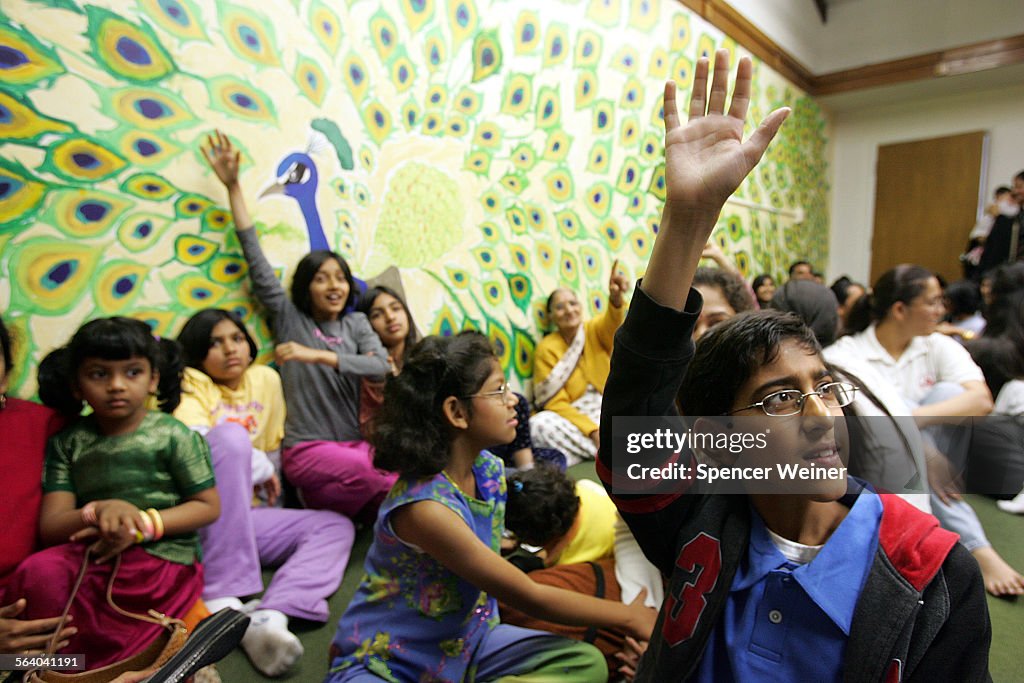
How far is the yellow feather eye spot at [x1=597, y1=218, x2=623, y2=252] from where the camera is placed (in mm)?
3660

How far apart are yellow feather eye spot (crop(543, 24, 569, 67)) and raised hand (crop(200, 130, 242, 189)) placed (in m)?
1.86

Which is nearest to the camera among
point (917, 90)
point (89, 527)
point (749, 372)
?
point (749, 372)

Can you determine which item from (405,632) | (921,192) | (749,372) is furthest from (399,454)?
(921,192)

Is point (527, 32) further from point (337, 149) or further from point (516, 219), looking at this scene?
point (337, 149)

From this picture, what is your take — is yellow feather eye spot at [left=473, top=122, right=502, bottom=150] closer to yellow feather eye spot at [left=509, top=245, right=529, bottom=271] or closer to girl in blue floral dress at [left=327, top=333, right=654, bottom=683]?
yellow feather eye spot at [left=509, top=245, right=529, bottom=271]

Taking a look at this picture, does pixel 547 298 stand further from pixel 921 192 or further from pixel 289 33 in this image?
pixel 921 192

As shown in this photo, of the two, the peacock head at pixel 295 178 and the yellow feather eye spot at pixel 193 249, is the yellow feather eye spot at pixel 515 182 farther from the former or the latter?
the yellow feather eye spot at pixel 193 249

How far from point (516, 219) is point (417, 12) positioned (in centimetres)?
106

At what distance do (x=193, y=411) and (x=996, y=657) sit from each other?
219 cm

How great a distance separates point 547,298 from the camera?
132 inches

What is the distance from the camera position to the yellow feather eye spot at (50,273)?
64.8 inches

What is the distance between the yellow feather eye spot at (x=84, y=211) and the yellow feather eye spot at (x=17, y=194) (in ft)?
0.13

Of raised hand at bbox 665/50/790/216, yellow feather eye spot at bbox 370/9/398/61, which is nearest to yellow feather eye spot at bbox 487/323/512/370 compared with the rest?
yellow feather eye spot at bbox 370/9/398/61

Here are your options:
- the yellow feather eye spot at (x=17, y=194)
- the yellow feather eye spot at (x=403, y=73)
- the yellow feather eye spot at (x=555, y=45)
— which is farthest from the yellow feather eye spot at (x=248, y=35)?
the yellow feather eye spot at (x=555, y=45)
